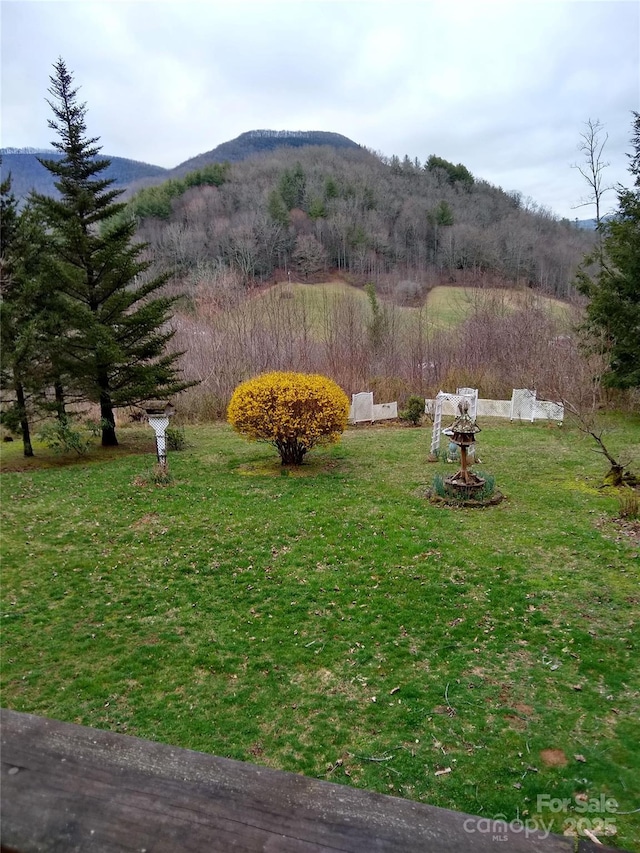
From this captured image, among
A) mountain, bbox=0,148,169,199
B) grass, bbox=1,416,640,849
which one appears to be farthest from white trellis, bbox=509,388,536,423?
mountain, bbox=0,148,169,199

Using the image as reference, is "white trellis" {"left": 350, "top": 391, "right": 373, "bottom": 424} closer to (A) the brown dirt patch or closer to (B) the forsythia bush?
(B) the forsythia bush

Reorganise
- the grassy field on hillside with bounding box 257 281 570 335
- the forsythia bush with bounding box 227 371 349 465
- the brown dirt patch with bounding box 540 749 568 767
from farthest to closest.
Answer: the grassy field on hillside with bounding box 257 281 570 335
the forsythia bush with bounding box 227 371 349 465
the brown dirt patch with bounding box 540 749 568 767

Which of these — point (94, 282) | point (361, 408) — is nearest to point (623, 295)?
point (361, 408)

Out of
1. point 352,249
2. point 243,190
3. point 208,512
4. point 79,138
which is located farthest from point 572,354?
point 243,190

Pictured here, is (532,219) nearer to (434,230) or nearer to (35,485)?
(434,230)

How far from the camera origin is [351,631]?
479cm

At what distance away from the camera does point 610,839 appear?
2.69 m

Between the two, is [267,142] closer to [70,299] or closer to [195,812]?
[70,299]

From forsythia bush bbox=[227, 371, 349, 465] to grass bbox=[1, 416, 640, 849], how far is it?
1313 mm

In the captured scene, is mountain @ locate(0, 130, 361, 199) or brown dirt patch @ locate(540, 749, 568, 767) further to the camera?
mountain @ locate(0, 130, 361, 199)

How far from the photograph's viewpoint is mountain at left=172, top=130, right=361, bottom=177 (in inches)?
3086

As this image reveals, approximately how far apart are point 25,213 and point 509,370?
16544 mm

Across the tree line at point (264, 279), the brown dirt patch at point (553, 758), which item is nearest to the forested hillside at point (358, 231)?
the tree line at point (264, 279)

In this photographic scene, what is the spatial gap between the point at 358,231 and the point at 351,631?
138ft
